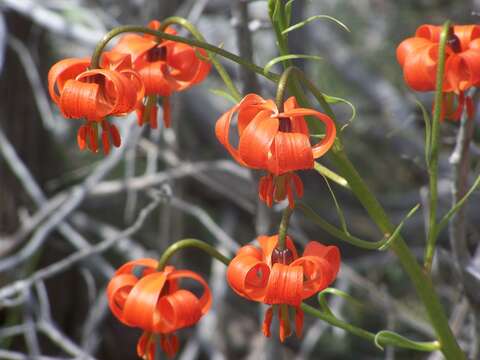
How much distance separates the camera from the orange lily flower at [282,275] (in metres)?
1.13

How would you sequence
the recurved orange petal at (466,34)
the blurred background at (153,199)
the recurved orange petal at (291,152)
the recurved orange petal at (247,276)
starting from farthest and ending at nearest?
the blurred background at (153,199), the recurved orange petal at (466,34), the recurved orange petal at (247,276), the recurved orange petal at (291,152)

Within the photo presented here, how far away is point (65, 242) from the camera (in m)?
3.36

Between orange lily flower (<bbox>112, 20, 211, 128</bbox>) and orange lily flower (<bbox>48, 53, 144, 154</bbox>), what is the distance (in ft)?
0.24

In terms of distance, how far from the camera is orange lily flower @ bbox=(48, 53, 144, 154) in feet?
3.87

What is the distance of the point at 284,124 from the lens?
109 cm

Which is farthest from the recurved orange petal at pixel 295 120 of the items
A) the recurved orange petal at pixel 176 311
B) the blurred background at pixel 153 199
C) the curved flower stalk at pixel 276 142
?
the blurred background at pixel 153 199

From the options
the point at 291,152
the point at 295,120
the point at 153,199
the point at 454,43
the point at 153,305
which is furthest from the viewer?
the point at 153,199

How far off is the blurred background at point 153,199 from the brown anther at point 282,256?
1270 mm

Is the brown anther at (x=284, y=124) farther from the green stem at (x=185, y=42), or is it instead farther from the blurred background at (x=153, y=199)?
the blurred background at (x=153, y=199)

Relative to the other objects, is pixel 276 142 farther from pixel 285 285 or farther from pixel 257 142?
pixel 285 285

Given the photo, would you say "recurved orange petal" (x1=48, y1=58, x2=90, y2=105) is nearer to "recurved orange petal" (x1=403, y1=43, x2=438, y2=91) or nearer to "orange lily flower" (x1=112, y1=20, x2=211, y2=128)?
"orange lily flower" (x1=112, y1=20, x2=211, y2=128)

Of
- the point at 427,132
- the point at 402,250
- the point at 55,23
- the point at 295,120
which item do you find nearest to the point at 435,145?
the point at 427,132

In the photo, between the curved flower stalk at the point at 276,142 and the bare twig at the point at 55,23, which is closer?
the curved flower stalk at the point at 276,142

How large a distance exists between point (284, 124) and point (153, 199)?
1747mm
